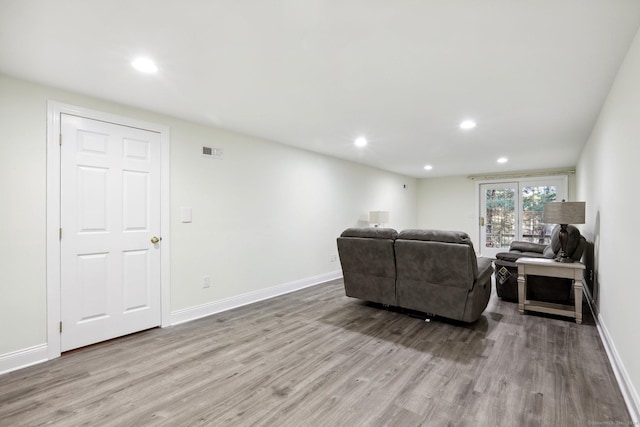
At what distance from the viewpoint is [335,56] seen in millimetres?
2043

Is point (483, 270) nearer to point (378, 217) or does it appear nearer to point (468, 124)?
point (468, 124)

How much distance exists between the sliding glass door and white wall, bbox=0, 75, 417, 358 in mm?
2857

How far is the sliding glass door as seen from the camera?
Result: 21.9ft

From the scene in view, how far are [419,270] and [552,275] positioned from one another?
1.51 m

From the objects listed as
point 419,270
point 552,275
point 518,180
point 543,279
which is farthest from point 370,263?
point 518,180

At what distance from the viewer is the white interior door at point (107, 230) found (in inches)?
102

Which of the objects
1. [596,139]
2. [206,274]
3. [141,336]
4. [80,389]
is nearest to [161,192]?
[206,274]

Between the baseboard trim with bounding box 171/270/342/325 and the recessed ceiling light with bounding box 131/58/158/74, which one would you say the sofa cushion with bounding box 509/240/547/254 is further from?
the recessed ceiling light with bounding box 131/58/158/74

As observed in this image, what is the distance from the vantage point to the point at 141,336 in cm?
294

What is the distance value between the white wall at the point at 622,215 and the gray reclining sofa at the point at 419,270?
0.97 m

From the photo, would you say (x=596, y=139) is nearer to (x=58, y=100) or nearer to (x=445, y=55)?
(x=445, y=55)

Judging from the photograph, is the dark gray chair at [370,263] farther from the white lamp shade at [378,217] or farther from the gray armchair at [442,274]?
the white lamp shade at [378,217]

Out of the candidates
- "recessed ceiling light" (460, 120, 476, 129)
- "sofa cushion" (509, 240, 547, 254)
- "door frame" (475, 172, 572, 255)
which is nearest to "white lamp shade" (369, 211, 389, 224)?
"sofa cushion" (509, 240, 547, 254)

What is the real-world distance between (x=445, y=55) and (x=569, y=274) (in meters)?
2.76
